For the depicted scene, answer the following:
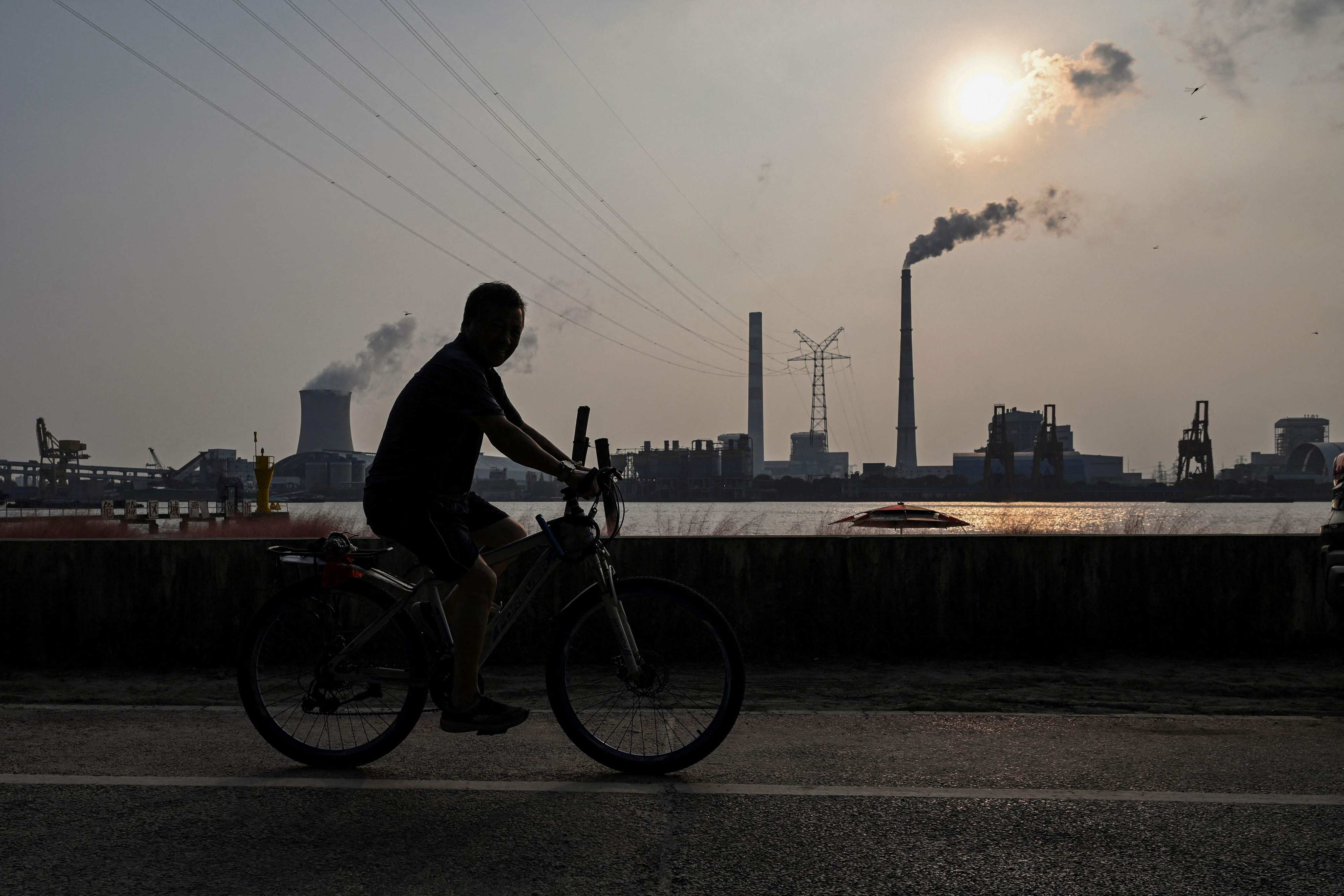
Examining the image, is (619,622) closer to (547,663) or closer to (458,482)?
(547,663)

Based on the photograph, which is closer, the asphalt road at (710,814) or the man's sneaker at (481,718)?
the asphalt road at (710,814)

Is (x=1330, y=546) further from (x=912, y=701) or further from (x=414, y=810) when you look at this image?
(x=414, y=810)

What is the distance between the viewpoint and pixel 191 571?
678cm

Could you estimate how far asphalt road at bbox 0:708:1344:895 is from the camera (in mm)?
2902

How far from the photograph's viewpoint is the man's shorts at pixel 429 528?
396cm

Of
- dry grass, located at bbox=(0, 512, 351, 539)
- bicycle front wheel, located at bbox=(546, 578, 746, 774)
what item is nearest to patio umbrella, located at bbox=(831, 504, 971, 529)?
dry grass, located at bbox=(0, 512, 351, 539)

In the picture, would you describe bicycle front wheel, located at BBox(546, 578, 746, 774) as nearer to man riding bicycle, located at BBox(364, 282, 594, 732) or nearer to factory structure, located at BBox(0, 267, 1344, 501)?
man riding bicycle, located at BBox(364, 282, 594, 732)

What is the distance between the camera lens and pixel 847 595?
687 centimetres

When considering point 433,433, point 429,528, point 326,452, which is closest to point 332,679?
point 429,528

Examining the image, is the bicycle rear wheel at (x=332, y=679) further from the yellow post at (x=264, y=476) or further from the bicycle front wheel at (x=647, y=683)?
the yellow post at (x=264, y=476)

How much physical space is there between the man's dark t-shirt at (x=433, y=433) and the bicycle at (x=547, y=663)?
0.97 feet

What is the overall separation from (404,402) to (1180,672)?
4494 millimetres

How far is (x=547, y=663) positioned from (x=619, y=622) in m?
0.33

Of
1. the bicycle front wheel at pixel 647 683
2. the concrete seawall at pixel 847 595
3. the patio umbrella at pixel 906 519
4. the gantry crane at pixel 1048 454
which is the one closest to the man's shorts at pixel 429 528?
the bicycle front wheel at pixel 647 683
